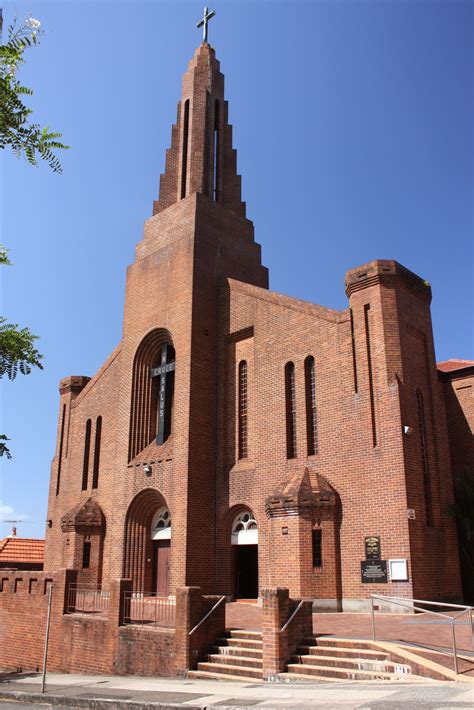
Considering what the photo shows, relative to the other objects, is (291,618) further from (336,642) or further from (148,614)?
(148,614)

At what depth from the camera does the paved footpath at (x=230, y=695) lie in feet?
26.8

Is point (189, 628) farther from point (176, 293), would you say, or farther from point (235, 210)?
point (235, 210)

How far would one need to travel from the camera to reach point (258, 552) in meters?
20.3

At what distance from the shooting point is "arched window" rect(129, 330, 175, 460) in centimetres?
A: 2445

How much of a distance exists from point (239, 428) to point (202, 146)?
40.5ft

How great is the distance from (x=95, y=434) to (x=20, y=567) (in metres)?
8.71

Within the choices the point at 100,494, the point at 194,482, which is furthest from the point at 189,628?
the point at 100,494

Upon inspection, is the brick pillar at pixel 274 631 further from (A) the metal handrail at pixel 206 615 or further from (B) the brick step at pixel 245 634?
(A) the metal handrail at pixel 206 615

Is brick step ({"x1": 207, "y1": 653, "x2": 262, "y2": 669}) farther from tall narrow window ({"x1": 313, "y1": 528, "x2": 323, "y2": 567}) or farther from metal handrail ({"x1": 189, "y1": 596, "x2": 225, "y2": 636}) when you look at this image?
tall narrow window ({"x1": 313, "y1": 528, "x2": 323, "y2": 567})

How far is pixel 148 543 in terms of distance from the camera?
77.2 ft

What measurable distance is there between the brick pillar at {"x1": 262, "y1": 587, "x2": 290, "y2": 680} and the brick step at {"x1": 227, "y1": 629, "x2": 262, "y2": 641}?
1475 millimetres

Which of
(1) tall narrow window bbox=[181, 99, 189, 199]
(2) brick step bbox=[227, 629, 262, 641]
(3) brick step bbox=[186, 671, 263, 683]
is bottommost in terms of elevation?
(3) brick step bbox=[186, 671, 263, 683]

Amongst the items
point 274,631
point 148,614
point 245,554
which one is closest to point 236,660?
point 274,631

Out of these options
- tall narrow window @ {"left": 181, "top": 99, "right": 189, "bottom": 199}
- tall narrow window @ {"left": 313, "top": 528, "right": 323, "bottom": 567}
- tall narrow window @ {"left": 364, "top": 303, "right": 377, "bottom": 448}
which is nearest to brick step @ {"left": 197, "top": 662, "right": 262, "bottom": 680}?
tall narrow window @ {"left": 313, "top": 528, "right": 323, "bottom": 567}
